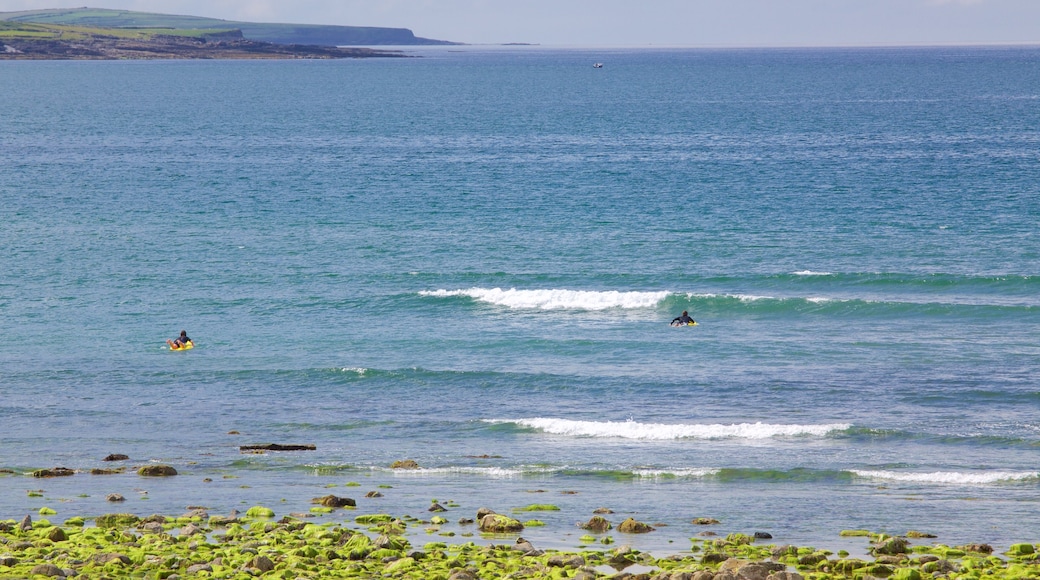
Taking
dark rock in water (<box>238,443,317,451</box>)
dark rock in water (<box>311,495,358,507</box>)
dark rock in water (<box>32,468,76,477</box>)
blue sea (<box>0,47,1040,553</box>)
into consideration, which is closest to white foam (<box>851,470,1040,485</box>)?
blue sea (<box>0,47,1040,553</box>)

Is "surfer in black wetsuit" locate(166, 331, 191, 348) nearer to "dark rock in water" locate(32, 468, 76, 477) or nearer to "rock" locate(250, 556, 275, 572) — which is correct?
"dark rock in water" locate(32, 468, 76, 477)

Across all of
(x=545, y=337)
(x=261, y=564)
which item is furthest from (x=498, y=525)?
(x=545, y=337)

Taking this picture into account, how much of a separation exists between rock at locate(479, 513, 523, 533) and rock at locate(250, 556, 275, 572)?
4.48m

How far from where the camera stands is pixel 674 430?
29625 mm

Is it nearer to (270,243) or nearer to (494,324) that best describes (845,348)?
(494,324)

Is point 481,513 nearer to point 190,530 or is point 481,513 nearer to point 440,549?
point 440,549

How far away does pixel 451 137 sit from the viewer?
4355 inches

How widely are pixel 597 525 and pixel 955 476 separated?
9049mm

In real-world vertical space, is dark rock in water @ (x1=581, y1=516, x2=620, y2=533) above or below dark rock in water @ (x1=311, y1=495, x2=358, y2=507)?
above

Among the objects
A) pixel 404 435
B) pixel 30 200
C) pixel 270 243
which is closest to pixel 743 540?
pixel 404 435

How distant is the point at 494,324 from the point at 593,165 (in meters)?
44.8

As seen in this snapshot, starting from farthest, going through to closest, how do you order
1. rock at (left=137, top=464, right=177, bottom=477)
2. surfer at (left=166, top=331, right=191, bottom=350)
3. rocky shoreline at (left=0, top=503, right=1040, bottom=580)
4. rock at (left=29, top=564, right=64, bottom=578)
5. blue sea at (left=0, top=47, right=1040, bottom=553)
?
surfer at (left=166, top=331, right=191, bottom=350)
rock at (left=137, top=464, right=177, bottom=477)
blue sea at (left=0, top=47, right=1040, bottom=553)
rocky shoreline at (left=0, top=503, right=1040, bottom=580)
rock at (left=29, top=564, right=64, bottom=578)

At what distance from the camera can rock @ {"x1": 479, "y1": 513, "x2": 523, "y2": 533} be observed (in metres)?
21.3

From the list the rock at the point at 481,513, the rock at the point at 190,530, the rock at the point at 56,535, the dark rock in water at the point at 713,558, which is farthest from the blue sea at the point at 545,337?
the rock at the point at 190,530
